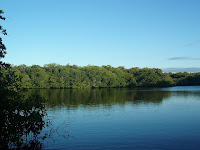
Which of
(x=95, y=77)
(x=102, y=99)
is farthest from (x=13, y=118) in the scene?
(x=95, y=77)

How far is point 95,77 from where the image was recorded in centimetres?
16250

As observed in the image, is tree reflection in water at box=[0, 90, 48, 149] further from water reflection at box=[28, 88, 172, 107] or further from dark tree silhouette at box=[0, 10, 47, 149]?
water reflection at box=[28, 88, 172, 107]

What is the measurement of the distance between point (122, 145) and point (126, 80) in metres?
151

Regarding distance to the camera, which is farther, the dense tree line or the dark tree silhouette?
the dense tree line

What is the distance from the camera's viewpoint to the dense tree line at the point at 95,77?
145875 millimetres

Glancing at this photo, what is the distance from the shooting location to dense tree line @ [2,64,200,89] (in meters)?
146

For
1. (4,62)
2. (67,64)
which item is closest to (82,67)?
(67,64)

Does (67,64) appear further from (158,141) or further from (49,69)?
(158,141)

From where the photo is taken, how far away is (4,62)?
17.3 m

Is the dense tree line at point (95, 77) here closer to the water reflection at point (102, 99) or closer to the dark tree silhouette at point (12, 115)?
the water reflection at point (102, 99)

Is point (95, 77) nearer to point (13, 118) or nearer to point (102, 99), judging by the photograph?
point (102, 99)

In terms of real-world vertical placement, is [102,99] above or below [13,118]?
below

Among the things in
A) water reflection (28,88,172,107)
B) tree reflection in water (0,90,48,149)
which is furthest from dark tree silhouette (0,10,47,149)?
water reflection (28,88,172,107)

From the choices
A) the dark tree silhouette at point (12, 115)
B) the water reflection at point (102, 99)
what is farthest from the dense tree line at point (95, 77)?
the dark tree silhouette at point (12, 115)
